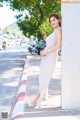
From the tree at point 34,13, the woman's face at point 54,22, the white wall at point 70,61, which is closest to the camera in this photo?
the white wall at point 70,61

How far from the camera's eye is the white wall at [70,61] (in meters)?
7.62

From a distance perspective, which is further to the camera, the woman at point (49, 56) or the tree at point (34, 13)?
the tree at point (34, 13)

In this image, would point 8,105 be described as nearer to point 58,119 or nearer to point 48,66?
point 48,66

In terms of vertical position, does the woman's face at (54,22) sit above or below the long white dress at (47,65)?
above

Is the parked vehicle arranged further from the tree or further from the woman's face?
the woman's face

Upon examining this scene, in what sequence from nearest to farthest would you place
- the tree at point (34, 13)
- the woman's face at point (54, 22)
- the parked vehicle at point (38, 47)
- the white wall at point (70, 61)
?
the white wall at point (70, 61) < the woman's face at point (54, 22) < the tree at point (34, 13) < the parked vehicle at point (38, 47)

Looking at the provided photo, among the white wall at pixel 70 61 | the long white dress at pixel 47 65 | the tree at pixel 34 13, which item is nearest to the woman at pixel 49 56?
the long white dress at pixel 47 65

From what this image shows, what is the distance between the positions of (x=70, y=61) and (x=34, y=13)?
78.9 feet

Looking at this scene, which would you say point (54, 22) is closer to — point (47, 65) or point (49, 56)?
point (49, 56)

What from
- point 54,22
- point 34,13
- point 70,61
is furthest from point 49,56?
point 34,13

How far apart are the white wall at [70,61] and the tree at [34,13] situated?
70.1 ft

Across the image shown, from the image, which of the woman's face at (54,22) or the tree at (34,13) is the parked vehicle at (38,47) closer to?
the tree at (34,13)

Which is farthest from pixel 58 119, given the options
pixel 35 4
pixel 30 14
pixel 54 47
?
pixel 30 14

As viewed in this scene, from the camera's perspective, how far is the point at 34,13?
103 feet
